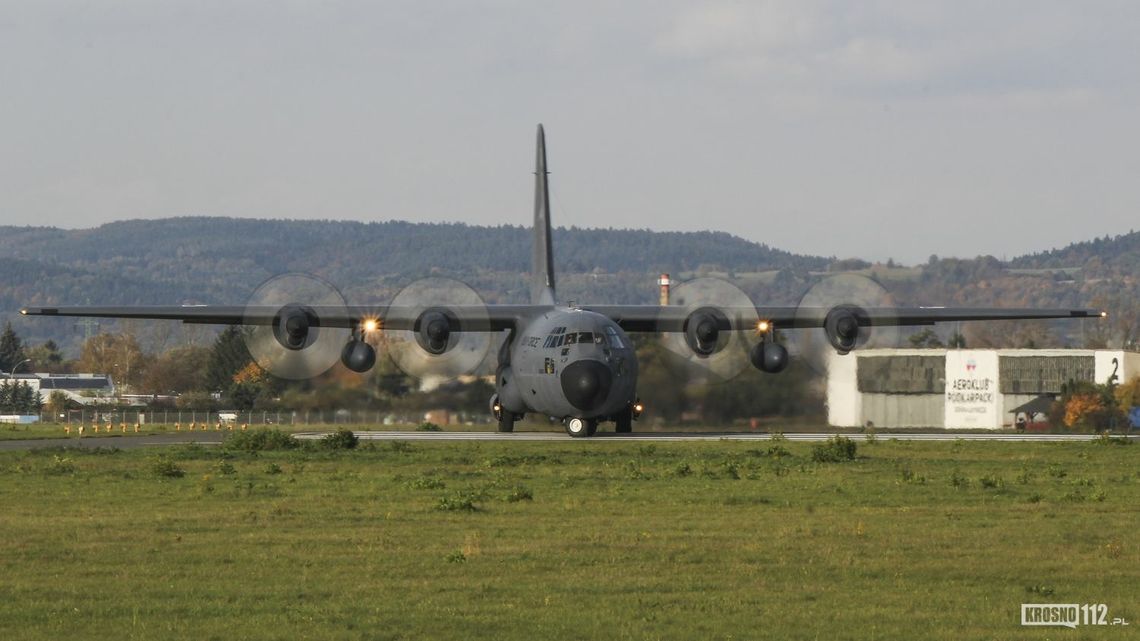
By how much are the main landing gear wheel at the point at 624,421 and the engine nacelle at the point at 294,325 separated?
33.9ft

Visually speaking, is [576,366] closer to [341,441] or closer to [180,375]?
[341,441]

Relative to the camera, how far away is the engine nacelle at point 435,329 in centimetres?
4853

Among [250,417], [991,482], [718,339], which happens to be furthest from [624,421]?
[250,417]

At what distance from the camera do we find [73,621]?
48.6ft

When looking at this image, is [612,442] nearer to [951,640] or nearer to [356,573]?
[356,573]

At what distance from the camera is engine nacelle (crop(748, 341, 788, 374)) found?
163 feet

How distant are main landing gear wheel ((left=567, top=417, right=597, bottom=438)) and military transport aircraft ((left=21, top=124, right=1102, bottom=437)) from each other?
0.03 m

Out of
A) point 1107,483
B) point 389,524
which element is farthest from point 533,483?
point 1107,483

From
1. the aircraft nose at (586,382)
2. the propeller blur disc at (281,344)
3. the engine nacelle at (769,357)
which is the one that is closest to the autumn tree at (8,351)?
the propeller blur disc at (281,344)

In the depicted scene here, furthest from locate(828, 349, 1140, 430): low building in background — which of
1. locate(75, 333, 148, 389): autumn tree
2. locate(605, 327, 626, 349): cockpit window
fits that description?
locate(75, 333, 148, 389): autumn tree

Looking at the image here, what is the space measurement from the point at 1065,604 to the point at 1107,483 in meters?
16.4

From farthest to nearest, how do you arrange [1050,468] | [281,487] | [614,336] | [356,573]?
[614,336] → [1050,468] → [281,487] → [356,573]

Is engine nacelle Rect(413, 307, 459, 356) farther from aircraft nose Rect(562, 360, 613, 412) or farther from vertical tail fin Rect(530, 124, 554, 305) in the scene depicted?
aircraft nose Rect(562, 360, 613, 412)

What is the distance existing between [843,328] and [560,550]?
3313 cm
